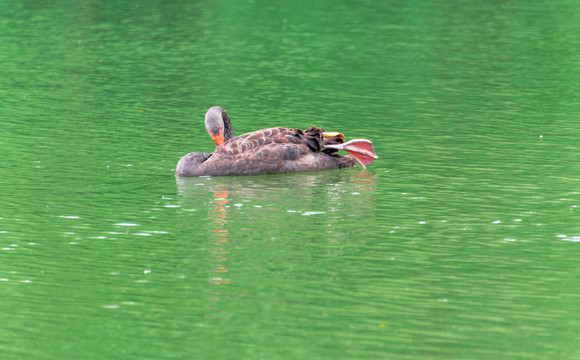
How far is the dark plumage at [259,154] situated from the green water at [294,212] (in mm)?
326

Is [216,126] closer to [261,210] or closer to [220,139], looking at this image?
[220,139]

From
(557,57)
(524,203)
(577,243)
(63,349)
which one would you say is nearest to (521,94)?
(557,57)

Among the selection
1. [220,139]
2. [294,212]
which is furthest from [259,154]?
[294,212]

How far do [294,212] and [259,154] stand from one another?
3.17m

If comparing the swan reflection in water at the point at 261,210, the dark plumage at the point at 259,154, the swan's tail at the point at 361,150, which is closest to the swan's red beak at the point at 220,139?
the dark plumage at the point at 259,154

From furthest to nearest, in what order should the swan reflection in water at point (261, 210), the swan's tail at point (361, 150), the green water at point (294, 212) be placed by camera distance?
the swan's tail at point (361, 150), the swan reflection in water at point (261, 210), the green water at point (294, 212)

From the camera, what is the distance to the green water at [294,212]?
37.0 feet

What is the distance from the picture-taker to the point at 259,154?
1939 cm

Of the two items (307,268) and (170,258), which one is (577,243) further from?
(170,258)

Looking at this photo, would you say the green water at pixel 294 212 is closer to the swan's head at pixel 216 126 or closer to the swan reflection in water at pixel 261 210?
the swan reflection in water at pixel 261 210

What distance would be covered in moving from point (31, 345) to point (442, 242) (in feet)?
19.7

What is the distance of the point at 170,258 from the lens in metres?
13.9

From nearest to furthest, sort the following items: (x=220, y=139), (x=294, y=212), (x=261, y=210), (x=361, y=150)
→ (x=294, y=212)
(x=261, y=210)
(x=220, y=139)
(x=361, y=150)

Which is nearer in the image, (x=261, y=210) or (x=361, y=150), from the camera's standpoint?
(x=261, y=210)
